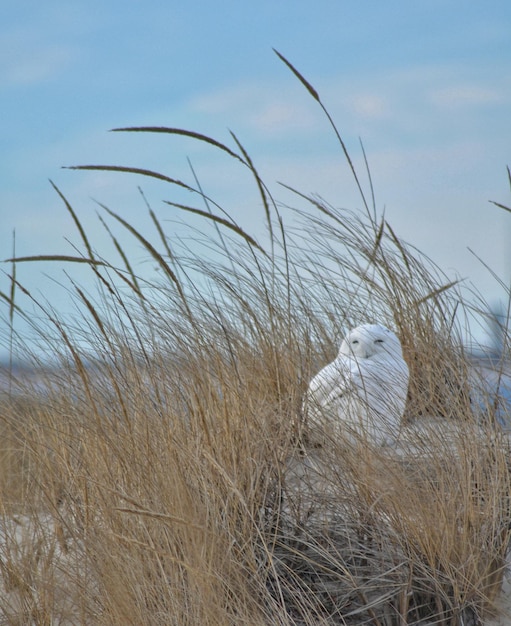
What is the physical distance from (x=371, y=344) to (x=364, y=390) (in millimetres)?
609

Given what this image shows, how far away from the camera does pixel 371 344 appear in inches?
115

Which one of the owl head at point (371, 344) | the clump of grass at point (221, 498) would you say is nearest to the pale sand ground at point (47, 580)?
the clump of grass at point (221, 498)

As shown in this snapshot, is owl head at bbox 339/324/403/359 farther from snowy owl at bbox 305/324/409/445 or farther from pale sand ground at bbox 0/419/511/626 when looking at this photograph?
pale sand ground at bbox 0/419/511/626

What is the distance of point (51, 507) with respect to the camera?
80.0 inches

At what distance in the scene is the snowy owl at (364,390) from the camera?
2.31 m

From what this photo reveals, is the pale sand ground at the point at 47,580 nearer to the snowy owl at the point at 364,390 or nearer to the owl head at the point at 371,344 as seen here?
the snowy owl at the point at 364,390

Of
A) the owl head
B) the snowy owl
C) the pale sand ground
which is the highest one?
the owl head

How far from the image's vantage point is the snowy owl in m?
2.31

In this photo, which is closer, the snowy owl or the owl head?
the snowy owl

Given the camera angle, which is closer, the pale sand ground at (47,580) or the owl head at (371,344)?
the pale sand ground at (47,580)

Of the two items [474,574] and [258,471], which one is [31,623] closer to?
[258,471]

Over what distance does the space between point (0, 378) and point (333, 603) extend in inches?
50.9

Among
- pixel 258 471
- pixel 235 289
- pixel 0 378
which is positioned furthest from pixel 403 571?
pixel 0 378

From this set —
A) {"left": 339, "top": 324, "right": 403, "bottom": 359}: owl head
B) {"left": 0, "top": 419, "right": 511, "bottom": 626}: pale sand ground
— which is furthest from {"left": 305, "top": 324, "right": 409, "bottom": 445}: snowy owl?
{"left": 0, "top": 419, "right": 511, "bottom": 626}: pale sand ground
